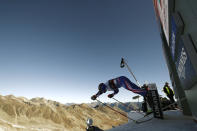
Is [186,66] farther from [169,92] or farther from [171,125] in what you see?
[169,92]

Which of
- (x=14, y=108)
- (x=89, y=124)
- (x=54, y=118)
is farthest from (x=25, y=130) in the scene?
(x=89, y=124)

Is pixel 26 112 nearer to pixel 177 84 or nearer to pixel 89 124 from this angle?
pixel 89 124

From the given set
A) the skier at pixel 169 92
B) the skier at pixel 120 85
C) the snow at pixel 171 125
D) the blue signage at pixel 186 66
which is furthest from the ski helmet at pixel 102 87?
the skier at pixel 169 92

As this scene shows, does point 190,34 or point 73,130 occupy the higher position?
point 190,34

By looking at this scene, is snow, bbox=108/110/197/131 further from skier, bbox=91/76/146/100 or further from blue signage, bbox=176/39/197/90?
skier, bbox=91/76/146/100

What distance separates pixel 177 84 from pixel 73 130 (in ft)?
129

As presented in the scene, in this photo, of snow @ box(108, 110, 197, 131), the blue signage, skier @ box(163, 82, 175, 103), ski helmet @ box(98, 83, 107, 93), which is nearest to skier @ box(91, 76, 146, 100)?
ski helmet @ box(98, 83, 107, 93)

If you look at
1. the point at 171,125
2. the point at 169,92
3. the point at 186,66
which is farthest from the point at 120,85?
the point at 169,92

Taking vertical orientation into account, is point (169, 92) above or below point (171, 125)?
above

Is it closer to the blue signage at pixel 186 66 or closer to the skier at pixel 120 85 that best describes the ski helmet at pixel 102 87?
the skier at pixel 120 85

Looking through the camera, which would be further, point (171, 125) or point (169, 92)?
point (169, 92)

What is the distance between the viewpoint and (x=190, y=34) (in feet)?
4.72

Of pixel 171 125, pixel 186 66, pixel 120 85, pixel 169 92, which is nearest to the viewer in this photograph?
pixel 186 66

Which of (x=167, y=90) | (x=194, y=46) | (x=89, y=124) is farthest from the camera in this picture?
(x=167, y=90)
